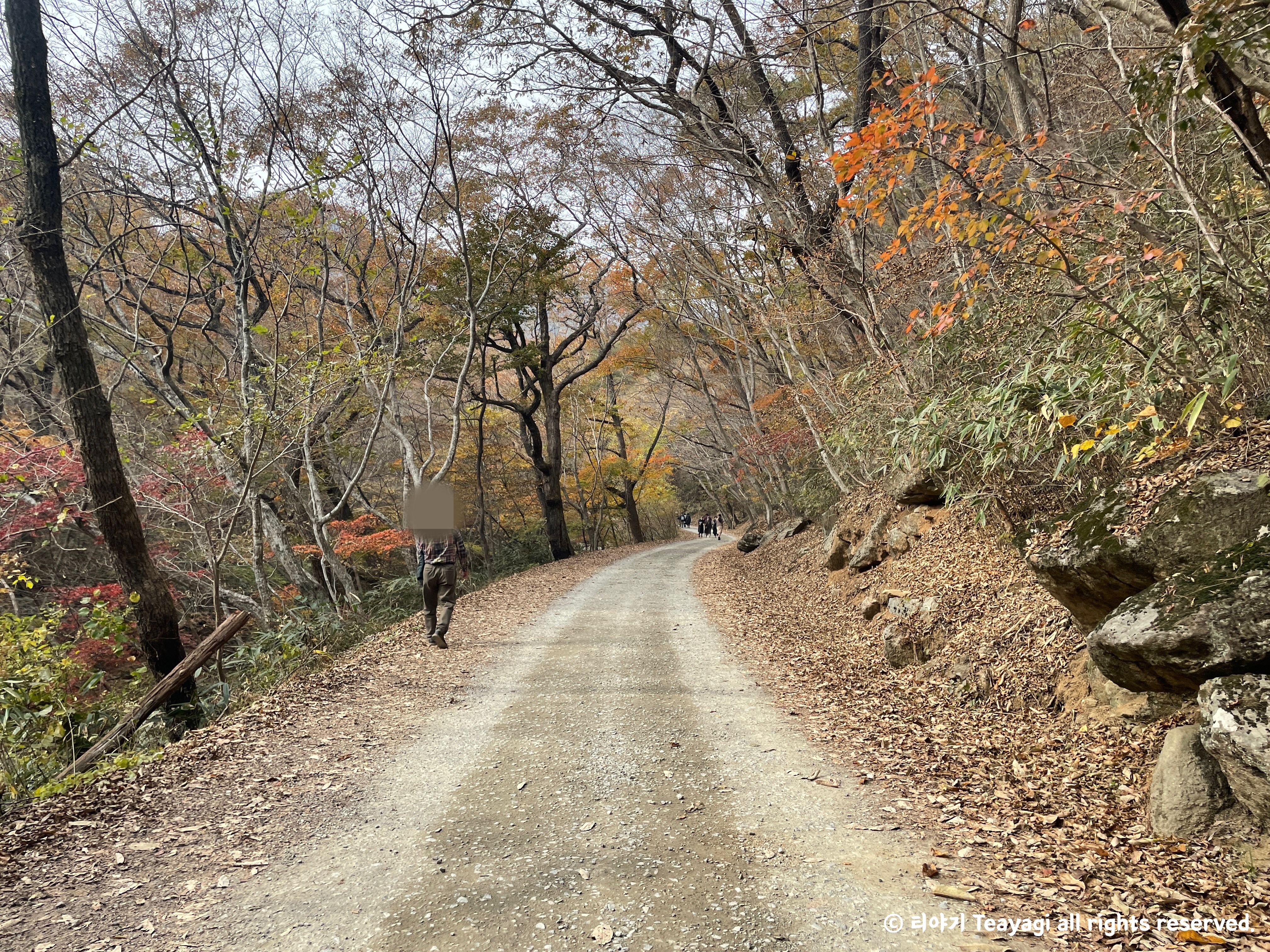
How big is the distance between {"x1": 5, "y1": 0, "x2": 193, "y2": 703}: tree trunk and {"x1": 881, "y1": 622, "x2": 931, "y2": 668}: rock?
25.7 ft

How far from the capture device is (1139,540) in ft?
12.7

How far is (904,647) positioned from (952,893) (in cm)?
358

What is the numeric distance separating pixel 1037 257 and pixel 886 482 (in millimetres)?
4271

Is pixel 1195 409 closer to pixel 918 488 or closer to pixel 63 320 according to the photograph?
pixel 918 488

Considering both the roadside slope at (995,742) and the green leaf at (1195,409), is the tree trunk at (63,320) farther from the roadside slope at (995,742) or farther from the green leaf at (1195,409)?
the green leaf at (1195,409)

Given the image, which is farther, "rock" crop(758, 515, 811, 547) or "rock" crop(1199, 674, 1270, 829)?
"rock" crop(758, 515, 811, 547)

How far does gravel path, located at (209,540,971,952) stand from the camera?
8.83ft

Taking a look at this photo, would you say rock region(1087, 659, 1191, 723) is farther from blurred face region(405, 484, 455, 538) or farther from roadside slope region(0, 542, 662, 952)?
blurred face region(405, 484, 455, 538)

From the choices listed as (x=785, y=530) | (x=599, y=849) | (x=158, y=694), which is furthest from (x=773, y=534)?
(x=599, y=849)

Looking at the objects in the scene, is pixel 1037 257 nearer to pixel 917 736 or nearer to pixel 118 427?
pixel 917 736

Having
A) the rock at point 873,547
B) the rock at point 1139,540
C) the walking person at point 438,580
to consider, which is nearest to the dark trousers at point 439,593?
the walking person at point 438,580

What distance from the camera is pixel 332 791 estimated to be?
4152 millimetres

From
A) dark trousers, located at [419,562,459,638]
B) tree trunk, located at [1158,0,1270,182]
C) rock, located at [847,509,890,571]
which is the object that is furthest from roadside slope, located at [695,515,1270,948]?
dark trousers, located at [419,562,459,638]

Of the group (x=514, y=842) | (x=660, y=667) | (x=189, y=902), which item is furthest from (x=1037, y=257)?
(x=189, y=902)
